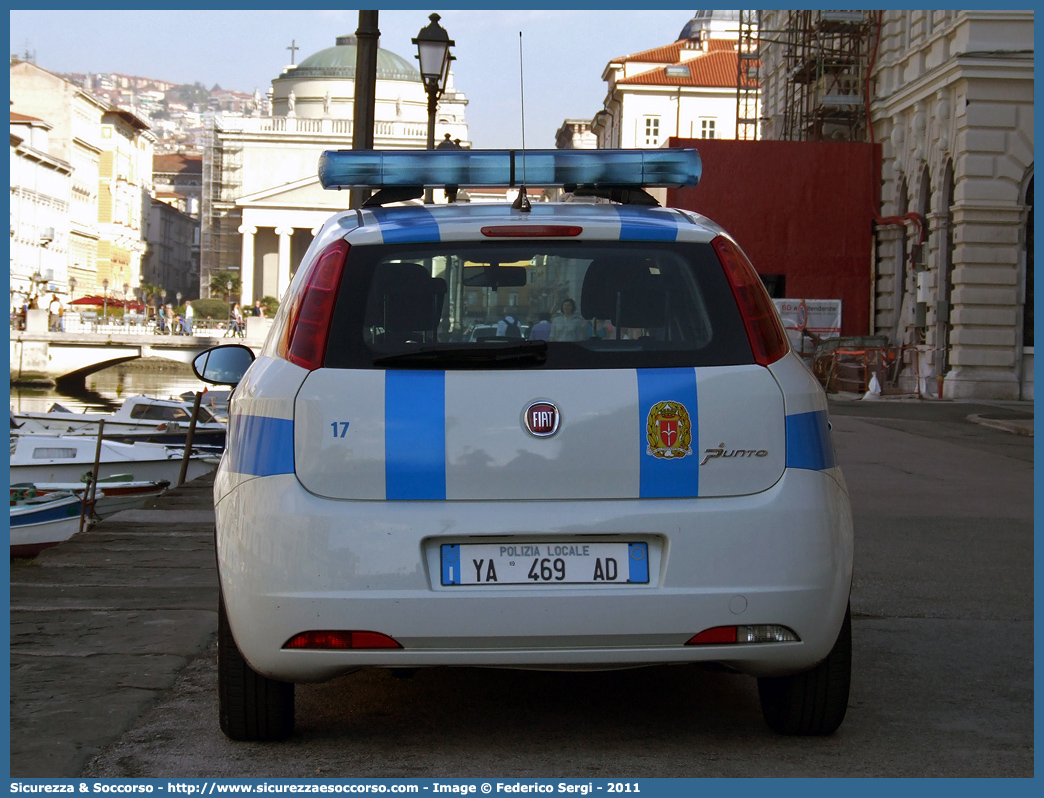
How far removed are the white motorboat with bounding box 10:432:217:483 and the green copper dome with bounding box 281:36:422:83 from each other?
93117 millimetres

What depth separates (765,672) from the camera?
3873 millimetres

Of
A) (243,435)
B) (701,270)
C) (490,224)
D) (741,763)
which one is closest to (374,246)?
(490,224)

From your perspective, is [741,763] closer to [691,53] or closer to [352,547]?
[352,547]

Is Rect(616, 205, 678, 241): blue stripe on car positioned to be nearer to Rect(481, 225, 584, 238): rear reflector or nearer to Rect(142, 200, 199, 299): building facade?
Rect(481, 225, 584, 238): rear reflector

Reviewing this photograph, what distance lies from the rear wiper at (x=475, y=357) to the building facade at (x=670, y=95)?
251 feet

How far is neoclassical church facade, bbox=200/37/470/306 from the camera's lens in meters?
109

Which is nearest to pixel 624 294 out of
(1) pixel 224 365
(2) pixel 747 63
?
(1) pixel 224 365

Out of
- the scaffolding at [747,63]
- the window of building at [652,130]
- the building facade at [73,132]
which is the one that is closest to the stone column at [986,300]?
the scaffolding at [747,63]

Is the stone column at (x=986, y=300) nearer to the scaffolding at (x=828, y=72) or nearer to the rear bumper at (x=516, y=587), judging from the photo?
the scaffolding at (x=828, y=72)

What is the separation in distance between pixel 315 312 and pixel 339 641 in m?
0.89

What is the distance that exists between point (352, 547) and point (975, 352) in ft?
85.1

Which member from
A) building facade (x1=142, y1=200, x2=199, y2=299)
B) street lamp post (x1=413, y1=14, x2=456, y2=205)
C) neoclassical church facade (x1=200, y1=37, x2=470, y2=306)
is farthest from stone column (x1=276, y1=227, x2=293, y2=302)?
street lamp post (x1=413, y1=14, x2=456, y2=205)

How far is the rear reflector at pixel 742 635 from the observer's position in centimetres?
372
